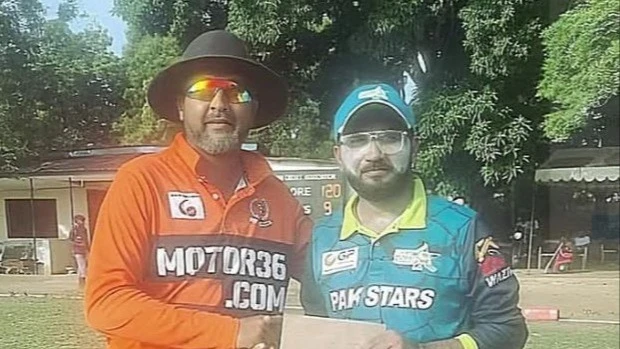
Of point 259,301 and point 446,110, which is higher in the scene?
point 446,110

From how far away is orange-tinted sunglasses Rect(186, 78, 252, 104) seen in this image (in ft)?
6.22

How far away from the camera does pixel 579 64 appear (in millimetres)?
1929

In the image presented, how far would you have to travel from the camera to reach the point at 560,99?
6.36 feet

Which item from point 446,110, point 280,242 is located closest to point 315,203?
point 280,242

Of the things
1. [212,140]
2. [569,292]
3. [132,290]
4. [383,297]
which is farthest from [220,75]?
[569,292]

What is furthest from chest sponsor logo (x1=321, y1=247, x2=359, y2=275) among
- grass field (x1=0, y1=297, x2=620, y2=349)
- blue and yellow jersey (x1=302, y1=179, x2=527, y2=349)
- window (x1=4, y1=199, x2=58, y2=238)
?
window (x1=4, y1=199, x2=58, y2=238)

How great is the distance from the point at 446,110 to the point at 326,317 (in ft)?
1.88

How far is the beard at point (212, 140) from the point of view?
1.90 m

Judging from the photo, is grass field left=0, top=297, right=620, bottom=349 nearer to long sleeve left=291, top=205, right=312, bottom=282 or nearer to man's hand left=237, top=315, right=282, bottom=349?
man's hand left=237, top=315, right=282, bottom=349

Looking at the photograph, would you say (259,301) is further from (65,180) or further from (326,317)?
(65,180)

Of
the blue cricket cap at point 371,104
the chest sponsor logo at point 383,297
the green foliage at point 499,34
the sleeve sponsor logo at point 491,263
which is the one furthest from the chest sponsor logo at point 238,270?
the green foliage at point 499,34

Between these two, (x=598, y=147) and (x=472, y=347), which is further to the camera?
(x=598, y=147)

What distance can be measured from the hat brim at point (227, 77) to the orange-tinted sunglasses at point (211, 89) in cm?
2

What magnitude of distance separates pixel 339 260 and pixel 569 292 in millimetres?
559
